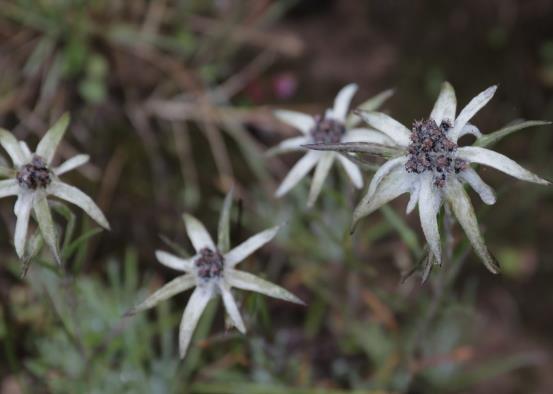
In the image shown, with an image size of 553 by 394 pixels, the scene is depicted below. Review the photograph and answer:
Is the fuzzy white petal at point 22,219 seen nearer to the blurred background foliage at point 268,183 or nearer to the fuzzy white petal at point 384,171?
the fuzzy white petal at point 384,171

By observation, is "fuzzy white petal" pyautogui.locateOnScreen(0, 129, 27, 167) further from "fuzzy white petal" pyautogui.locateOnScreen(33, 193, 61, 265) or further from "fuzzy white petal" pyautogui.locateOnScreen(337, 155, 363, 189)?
"fuzzy white petal" pyautogui.locateOnScreen(337, 155, 363, 189)

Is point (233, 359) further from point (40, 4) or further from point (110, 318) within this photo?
point (40, 4)

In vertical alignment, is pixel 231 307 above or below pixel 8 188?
below

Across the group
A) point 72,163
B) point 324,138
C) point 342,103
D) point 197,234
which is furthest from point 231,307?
point 342,103

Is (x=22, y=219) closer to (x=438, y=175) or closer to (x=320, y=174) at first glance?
(x=320, y=174)

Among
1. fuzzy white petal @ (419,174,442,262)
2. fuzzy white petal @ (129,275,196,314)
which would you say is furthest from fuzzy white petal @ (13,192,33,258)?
fuzzy white petal @ (419,174,442,262)

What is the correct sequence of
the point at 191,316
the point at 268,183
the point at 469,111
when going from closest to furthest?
the point at 469,111 → the point at 191,316 → the point at 268,183

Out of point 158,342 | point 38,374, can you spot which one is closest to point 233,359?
point 158,342
